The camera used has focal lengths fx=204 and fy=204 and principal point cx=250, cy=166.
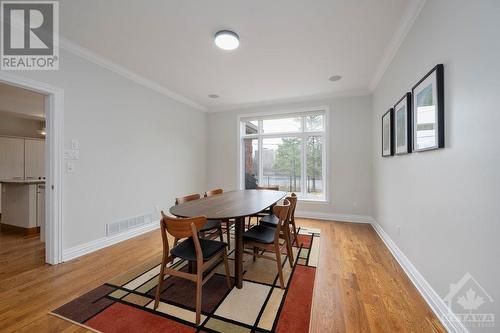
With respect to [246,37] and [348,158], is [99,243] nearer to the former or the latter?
[246,37]

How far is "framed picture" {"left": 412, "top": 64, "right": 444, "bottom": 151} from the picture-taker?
5.15ft

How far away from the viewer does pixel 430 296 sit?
1711mm

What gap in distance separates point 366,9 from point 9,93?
5.97 meters

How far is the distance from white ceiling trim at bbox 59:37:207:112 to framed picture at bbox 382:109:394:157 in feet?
12.6

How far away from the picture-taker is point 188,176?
4.74 meters

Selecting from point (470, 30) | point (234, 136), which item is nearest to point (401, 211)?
point (470, 30)

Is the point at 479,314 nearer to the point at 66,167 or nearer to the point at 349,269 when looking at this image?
the point at 349,269

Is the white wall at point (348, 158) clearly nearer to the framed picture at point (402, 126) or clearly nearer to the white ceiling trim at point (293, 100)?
the white ceiling trim at point (293, 100)

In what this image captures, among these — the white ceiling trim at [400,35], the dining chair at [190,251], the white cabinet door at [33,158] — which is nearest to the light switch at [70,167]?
the dining chair at [190,251]

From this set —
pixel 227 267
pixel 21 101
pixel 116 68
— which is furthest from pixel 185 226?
pixel 21 101

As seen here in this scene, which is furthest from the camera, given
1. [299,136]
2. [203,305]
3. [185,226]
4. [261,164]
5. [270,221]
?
[261,164]

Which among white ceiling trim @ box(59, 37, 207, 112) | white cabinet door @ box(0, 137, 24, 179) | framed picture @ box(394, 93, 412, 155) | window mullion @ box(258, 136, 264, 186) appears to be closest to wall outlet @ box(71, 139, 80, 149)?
white ceiling trim @ box(59, 37, 207, 112)

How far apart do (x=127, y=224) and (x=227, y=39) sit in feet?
10.2

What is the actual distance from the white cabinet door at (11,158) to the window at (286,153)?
233 inches
